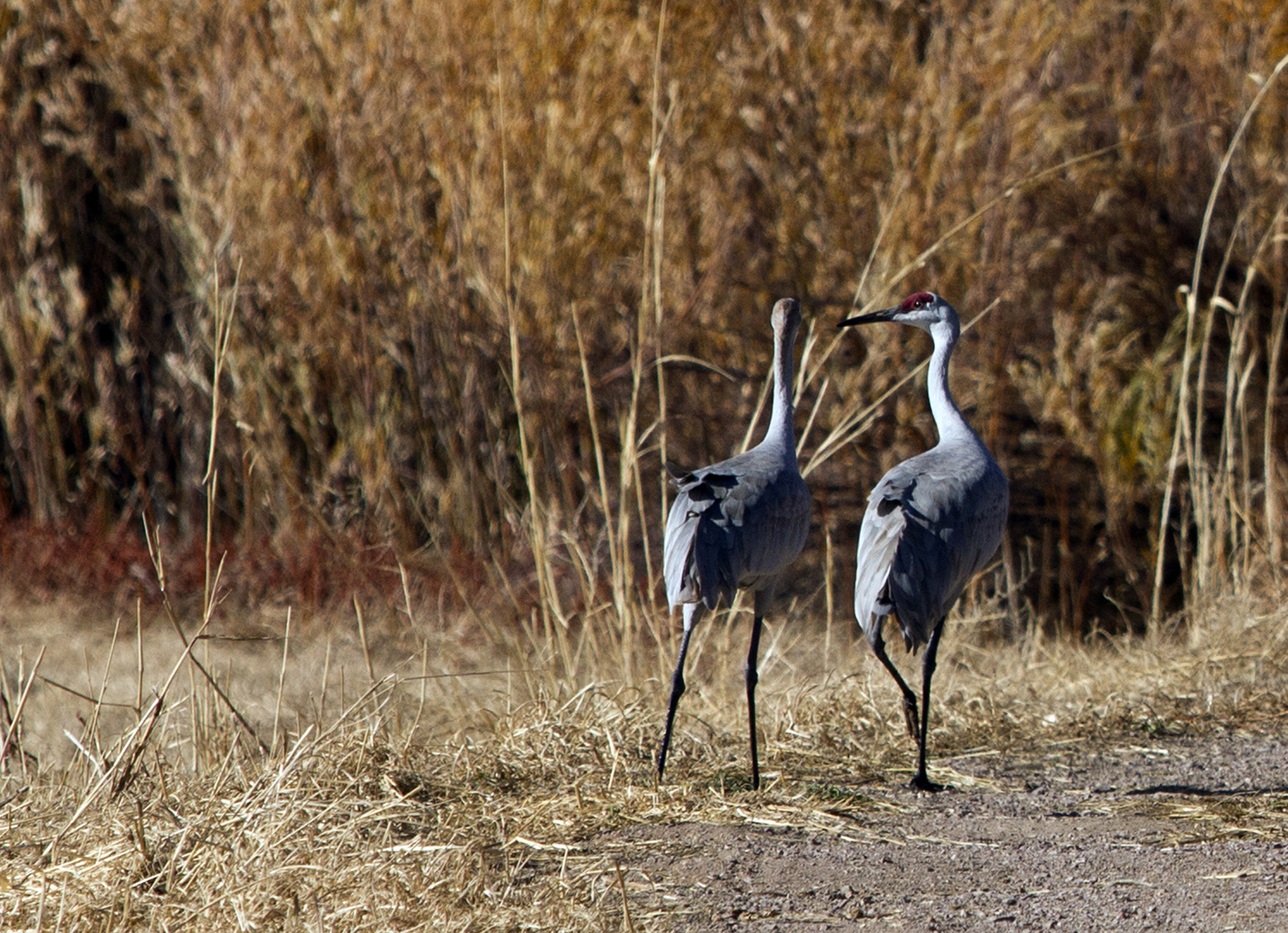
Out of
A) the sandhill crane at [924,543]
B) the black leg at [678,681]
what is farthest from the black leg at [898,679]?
the black leg at [678,681]

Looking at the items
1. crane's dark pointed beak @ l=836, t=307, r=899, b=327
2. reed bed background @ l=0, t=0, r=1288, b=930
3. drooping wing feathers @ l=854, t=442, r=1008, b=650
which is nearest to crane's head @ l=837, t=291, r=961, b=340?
crane's dark pointed beak @ l=836, t=307, r=899, b=327

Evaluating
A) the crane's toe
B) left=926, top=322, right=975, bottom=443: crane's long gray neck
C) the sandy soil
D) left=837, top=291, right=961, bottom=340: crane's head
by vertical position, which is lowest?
the crane's toe

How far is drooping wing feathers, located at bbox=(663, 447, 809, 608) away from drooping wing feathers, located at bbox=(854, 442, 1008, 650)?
21 cm

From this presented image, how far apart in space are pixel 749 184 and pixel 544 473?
1.68m

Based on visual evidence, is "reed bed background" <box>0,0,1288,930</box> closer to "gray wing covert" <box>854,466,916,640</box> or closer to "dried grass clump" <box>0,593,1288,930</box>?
"dried grass clump" <box>0,593,1288,930</box>

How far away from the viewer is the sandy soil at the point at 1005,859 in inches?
112

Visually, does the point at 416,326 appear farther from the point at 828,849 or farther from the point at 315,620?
the point at 828,849

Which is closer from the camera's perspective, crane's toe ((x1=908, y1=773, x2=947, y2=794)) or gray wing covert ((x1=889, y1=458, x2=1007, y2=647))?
gray wing covert ((x1=889, y1=458, x2=1007, y2=647))

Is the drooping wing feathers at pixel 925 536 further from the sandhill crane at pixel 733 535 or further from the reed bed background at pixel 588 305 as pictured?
the reed bed background at pixel 588 305

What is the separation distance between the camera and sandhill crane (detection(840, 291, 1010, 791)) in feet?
11.7

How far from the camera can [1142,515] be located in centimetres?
700

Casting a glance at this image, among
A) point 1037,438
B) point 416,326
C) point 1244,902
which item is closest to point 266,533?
point 416,326

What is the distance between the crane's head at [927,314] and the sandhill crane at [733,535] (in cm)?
62

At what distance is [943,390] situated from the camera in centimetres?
411
